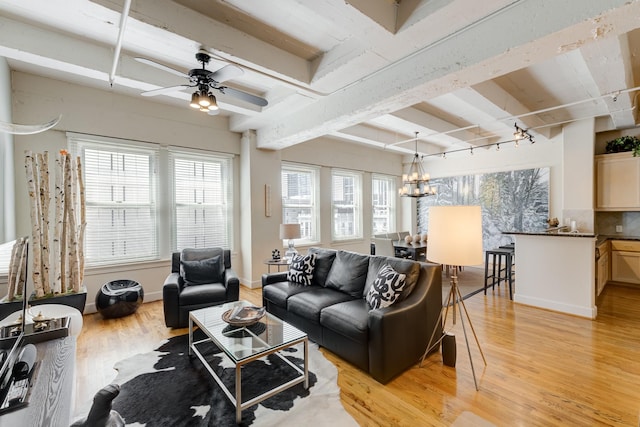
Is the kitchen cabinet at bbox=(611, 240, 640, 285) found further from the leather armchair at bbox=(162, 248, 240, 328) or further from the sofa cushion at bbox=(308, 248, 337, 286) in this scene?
the leather armchair at bbox=(162, 248, 240, 328)

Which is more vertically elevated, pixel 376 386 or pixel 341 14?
pixel 341 14

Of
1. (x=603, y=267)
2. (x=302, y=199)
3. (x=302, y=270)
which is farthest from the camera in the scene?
(x=302, y=199)

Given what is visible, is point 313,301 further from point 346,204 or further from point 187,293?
point 346,204

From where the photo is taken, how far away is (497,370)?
2.45 meters

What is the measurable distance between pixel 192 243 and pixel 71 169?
1.95 meters

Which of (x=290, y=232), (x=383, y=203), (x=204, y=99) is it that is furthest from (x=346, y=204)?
(x=204, y=99)

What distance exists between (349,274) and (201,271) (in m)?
1.99

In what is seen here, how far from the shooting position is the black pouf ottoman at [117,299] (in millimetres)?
3604

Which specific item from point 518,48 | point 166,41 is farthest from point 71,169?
point 518,48

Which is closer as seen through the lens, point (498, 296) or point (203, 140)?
point (498, 296)

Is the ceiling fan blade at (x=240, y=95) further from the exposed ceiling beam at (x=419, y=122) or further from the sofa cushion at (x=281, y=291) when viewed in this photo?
the exposed ceiling beam at (x=419, y=122)

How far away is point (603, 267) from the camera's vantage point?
15.4 feet

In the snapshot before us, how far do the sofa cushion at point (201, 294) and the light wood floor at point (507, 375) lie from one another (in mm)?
374

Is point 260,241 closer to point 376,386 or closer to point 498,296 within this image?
point 376,386
